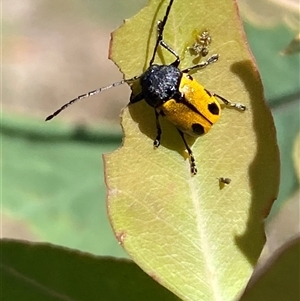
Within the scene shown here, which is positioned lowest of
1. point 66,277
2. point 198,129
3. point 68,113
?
point 68,113

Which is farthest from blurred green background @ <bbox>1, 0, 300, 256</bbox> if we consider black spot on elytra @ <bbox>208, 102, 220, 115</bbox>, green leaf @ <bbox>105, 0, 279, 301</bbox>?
green leaf @ <bbox>105, 0, 279, 301</bbox>

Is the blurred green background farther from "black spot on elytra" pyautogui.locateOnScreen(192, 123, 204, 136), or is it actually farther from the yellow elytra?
"black spot on elytra" pyautogui.locateOnScreen(192, 123, 204, 136)

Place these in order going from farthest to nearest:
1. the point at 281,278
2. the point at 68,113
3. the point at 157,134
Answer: the point at 68,113, the point at 157,134, the point at 281,278

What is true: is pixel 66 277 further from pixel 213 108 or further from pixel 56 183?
pixel 56 183

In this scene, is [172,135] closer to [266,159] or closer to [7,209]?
[266,159]

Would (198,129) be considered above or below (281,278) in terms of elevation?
above

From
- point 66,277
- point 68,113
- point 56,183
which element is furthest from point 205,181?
point 68,113

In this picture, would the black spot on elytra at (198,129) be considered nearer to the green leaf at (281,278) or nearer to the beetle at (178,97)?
the beetle at (178,97)
